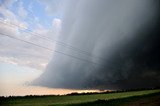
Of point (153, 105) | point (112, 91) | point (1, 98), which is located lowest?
point (153, 105)

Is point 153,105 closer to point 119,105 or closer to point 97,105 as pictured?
point 119,105

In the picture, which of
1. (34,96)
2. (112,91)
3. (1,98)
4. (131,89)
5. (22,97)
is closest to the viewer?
→ (1,98)

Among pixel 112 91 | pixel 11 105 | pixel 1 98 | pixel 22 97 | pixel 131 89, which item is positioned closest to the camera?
pixel 11 105

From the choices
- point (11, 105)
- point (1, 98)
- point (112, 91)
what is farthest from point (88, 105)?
A: point (112, 91)

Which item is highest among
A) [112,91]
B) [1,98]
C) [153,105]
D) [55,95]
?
[112,91]

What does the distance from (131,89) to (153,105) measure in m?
105

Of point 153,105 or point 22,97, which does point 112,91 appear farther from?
point 153,105

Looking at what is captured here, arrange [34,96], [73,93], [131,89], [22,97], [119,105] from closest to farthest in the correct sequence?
[119,105] < [22,97] < [34,96] < [73,93] < [131,89]

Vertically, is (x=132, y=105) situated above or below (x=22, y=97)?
below

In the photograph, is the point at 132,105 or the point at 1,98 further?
the point at 1,98

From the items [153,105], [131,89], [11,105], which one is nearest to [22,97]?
[11,105]

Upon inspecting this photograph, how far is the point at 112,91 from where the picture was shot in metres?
150

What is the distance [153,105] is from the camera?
196ft

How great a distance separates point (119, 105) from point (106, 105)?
4.34m
